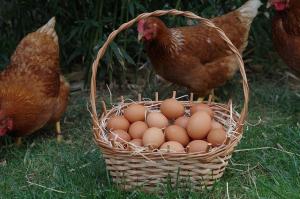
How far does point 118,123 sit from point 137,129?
12 cm

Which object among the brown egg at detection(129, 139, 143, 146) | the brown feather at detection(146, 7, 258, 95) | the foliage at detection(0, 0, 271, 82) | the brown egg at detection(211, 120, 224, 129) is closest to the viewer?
the brown egg at detection(129, 139, 143, 146)

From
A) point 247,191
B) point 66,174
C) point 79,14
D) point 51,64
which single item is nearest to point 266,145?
point 247,191

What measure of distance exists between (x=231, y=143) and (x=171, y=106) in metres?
0.48

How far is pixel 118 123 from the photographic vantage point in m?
3.15

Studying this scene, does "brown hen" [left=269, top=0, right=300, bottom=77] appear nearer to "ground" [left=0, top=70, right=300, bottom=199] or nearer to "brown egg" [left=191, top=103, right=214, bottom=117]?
"ground" [left=0, top=70, right=300, bottom=199]

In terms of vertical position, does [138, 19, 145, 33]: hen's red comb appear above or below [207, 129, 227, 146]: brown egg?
above

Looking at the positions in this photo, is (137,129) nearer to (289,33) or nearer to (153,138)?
(153,138)

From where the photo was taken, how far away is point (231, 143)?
9.56ft

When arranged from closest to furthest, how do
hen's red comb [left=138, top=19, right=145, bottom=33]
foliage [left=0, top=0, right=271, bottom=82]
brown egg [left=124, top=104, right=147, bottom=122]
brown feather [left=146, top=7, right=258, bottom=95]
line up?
brown egg [left=124, top=104, right=147, bottom=122], hen's red comb [left=138, top=19, right=145, bottom=33], brown feather [left=146, top=7, right=258, bottom=95], foliage [left=0, top=0, right=271, bottom=82]

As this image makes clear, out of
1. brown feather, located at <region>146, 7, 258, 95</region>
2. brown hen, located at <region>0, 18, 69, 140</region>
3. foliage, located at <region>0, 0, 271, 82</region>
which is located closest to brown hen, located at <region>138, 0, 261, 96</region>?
brown feather, located at <region>146, 7, 258, 95</region>

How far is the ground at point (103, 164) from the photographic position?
3.02 metres

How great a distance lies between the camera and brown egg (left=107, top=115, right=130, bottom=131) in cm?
314

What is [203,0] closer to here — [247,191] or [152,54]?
[152,54]

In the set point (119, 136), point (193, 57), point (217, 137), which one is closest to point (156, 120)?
point (119, 136)
